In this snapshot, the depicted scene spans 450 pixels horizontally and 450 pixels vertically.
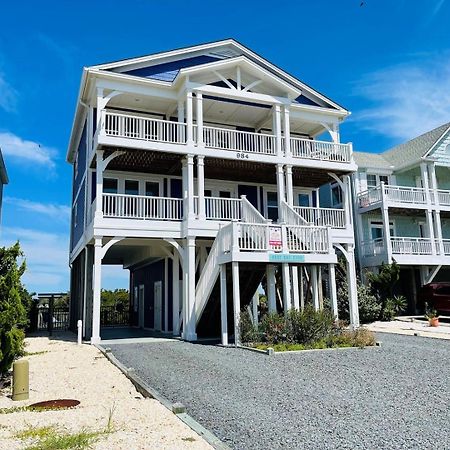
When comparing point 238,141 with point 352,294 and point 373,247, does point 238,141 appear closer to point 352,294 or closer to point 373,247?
point 352,294

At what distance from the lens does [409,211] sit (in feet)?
89.1

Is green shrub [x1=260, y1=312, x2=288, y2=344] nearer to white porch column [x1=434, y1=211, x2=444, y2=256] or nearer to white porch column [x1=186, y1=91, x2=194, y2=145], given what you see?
white porch column [x1=186, y1=91, x2=194, y2=145]

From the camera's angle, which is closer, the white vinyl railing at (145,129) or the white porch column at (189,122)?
the white vinyl railing at (145,129)

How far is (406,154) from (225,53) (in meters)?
16.1

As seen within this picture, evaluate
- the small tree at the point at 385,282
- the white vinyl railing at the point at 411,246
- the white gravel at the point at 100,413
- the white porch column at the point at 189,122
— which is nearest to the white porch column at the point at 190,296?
the white porch column at the point at 189,122

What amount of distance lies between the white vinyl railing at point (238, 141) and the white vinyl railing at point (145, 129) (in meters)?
1.09

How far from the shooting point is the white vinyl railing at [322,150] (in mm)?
19031

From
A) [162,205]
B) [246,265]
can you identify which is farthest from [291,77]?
[246,265]

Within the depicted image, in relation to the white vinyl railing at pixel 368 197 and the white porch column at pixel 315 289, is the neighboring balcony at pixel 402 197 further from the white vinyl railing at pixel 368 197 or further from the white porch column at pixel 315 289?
the white porch column at pixel 315 289

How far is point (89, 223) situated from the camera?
16906 millimetres

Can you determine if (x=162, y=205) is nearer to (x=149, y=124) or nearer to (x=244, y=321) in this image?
(x=149, y=124)

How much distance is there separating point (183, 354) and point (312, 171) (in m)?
10.5

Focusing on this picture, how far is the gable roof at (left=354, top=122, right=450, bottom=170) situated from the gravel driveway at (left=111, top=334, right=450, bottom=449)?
18100 mm

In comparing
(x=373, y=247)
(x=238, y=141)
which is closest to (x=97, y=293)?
(x=238, y=141)
